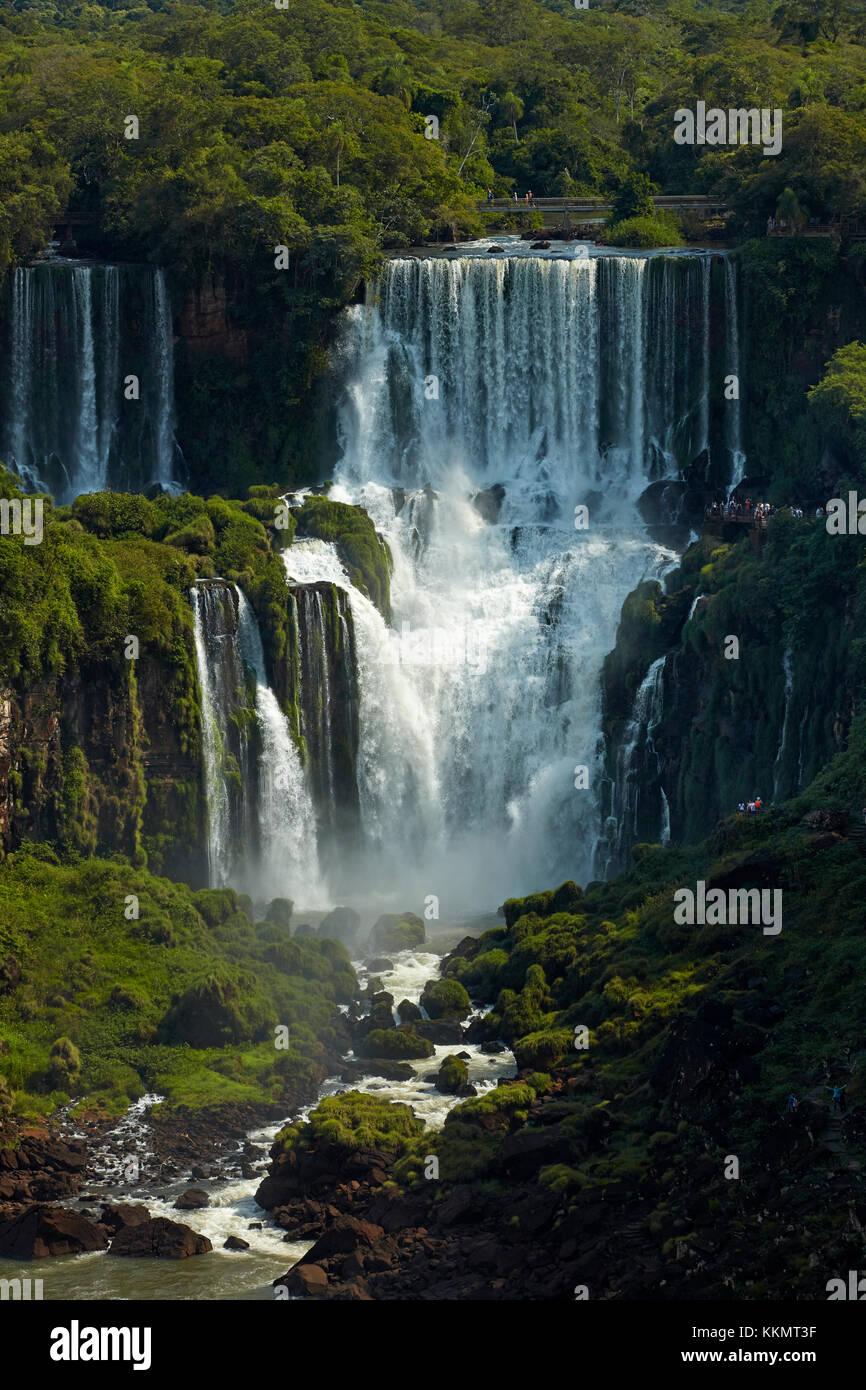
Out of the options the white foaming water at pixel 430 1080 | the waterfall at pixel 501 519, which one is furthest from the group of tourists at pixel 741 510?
the white foaming water at pixel 430 1080

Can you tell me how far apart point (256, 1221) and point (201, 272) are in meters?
36.8

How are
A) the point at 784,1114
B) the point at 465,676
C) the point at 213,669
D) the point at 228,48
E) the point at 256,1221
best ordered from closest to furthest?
the point at 784,1114 → the point at 256,1221 → the point at 213,669 → the point at 465,676 → the point at 228,48

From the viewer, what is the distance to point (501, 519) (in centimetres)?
7012

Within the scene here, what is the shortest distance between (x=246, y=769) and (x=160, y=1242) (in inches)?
793

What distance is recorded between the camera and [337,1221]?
1668 inches

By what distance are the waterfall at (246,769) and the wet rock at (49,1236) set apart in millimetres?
17319

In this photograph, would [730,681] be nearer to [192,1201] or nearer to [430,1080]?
[430,1080]

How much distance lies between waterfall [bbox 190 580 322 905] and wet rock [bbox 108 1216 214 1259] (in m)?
17.5

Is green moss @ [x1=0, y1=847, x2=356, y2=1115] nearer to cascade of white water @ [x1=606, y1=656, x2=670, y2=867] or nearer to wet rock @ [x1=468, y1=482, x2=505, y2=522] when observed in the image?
cascade of white water @ [x1=606, y1=656, x2=670, y2=867]

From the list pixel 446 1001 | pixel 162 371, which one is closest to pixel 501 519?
pixel 162 371

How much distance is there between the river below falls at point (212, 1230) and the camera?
41312 millimetres

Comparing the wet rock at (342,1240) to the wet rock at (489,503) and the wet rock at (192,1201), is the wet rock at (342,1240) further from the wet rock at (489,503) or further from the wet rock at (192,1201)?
the wet rock at (489,503)
